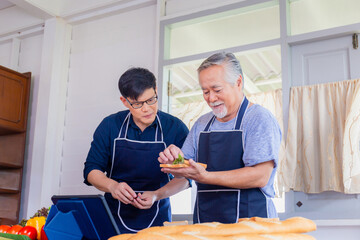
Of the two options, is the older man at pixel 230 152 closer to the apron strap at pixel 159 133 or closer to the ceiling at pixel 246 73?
the apron strap at pixel 159 133

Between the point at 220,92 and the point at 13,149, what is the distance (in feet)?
12.5

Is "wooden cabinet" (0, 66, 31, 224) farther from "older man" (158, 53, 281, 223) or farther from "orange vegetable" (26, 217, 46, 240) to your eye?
"orange vegetable" (26, 217, 46, 240)

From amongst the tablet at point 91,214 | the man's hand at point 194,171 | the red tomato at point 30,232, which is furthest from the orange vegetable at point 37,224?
the man's hand at point 194,171

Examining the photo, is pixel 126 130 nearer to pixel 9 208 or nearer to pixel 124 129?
pixel 124 129

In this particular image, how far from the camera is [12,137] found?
535cm

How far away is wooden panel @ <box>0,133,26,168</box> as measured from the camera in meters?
5.19

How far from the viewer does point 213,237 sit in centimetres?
80

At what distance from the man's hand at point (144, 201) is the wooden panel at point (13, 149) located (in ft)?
10.6

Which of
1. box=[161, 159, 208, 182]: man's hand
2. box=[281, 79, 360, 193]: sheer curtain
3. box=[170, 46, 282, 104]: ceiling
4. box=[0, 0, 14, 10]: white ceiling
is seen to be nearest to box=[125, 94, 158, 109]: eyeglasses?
box=[161, 159, 208, 182]: man's hand

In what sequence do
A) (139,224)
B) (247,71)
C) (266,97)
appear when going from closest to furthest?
(139,224) < (266,97) < (247,71)

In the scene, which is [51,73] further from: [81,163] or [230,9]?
[230,9]

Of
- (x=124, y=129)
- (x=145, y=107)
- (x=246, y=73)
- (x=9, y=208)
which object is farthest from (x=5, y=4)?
(x=145, y=107)

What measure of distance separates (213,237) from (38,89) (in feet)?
16.2

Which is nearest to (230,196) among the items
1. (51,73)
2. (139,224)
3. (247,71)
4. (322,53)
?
(139,224)
